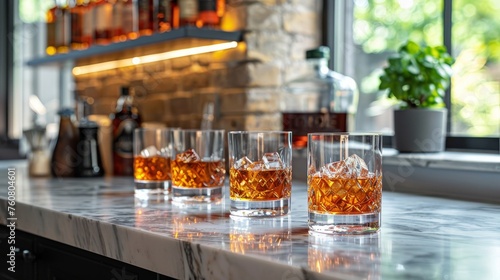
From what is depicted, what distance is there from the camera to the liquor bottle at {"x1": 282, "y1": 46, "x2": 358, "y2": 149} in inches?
70.9

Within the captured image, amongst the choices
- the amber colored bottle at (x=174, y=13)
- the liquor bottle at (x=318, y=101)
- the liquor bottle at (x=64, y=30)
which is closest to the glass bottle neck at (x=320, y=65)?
the liquor bottle at (x=318, y=101)

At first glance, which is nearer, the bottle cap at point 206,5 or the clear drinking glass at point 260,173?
the clear drinking glass at point 260,173

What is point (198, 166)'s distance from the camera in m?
1.32

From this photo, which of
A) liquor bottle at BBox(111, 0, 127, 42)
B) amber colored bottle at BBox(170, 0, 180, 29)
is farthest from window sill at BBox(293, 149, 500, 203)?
liquor bottle at BBox(111, 0, 127, 42)

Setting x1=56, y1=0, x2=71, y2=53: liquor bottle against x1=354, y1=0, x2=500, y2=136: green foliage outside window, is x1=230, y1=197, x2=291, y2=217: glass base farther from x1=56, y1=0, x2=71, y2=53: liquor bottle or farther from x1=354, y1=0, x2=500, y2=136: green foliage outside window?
x1=56, y1=0, x2=71, y2=53: liquor bottle

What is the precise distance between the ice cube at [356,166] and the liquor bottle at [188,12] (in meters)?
1.14

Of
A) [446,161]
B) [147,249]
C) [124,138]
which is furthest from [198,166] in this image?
[124,138]

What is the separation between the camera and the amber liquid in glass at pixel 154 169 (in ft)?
4.97

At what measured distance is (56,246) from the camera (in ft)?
4.25

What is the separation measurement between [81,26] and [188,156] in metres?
1.29

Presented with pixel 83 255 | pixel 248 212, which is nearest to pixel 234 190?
pixel 248 212

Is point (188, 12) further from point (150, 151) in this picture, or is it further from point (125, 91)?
point (150, 151)

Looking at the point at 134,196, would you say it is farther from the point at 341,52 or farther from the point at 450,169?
the point at 341,52

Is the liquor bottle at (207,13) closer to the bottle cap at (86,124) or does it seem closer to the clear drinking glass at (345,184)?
the bottle cap at (86,124)
